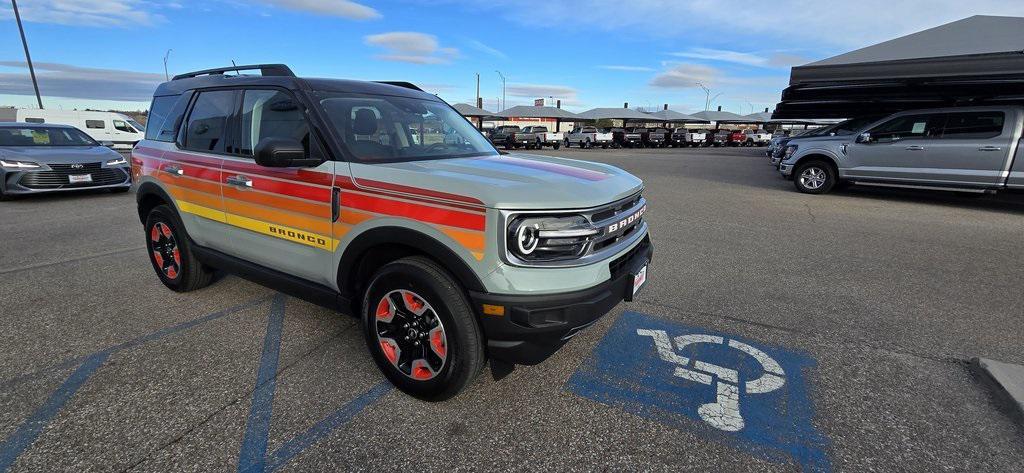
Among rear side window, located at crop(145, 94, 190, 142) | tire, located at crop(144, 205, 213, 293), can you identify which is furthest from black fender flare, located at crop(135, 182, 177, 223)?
rear side window, located at crop(145, 94, 190, 142)

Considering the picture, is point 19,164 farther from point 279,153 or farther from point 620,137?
point 620,137

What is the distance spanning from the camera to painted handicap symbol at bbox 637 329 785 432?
8.46ft

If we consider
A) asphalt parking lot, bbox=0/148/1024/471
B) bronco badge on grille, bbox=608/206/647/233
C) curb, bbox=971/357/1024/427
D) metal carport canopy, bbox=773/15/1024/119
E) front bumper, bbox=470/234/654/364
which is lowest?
asphalt parking lot, bbox=0/148/1024/471

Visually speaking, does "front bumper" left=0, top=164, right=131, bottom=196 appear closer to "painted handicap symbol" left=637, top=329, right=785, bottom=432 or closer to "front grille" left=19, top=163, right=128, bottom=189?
"front grille" left=19, top=163, right=128, bottom=189

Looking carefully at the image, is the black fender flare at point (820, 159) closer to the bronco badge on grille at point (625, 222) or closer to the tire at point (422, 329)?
the bronco badge on grille at point (625, 222)

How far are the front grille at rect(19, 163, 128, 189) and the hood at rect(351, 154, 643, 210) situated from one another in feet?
30.6

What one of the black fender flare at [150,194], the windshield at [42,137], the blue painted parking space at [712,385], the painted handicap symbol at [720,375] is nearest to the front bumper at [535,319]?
the blue painted parking space at [712,385]

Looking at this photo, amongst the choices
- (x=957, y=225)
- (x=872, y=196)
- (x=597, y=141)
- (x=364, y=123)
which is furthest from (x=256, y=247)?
(x=597, y=141)

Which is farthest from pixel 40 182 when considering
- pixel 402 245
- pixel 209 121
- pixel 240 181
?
pixel 402 245

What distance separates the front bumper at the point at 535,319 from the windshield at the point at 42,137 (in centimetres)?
1138

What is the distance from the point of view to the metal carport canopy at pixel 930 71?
10.3 m

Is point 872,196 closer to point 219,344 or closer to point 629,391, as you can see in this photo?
point 629,391

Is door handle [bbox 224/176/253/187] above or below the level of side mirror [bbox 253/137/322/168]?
below

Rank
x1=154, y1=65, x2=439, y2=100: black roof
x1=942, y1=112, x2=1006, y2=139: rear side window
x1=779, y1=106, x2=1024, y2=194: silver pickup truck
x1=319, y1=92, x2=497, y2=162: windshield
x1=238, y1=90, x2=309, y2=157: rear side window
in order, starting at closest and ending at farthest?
x1=319, y1=92, x2=497, y2=162: windshield < x1=238, y1=90, x2=309, y2=157: rear side window < x1=154, y1=65, x2=439, y2=100: black roof < x1=779, y1=106, x2=1024, y2=194: silver pickup truck < x1=942, y1=112, x2=1006, y2=139: rear side window
